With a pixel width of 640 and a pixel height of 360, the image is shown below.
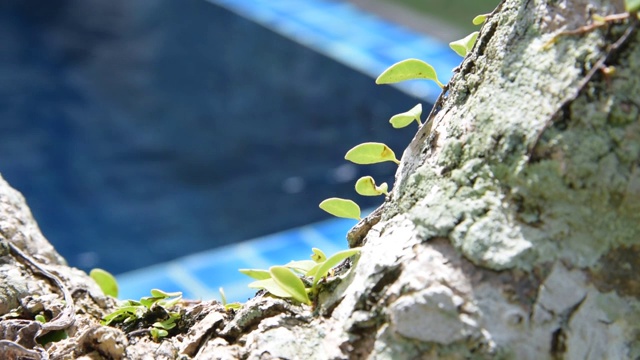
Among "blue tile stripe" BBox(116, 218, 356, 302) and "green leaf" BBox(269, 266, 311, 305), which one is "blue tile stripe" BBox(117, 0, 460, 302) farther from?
"green leaf" BBox(269, 266, 311, 305)

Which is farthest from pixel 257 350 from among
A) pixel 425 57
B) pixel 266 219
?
pixel 425 57

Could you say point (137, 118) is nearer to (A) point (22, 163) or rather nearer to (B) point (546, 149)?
(A) point (22, 163)

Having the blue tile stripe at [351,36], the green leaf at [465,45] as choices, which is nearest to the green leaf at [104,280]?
the green leaf at [465,45]

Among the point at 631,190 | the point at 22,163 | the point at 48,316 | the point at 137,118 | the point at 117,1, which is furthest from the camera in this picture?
the point at 117,1

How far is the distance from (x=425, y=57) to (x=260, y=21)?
181 cm

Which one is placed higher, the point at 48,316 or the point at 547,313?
the point at 48,316

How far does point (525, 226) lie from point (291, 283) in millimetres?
210

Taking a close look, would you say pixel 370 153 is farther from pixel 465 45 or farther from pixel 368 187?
pixel 465 45

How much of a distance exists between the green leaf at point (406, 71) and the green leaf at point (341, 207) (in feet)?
0.40

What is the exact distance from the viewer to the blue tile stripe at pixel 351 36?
5.27m

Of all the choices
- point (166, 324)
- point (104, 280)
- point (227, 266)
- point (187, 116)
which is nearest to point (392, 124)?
point (166, 324)

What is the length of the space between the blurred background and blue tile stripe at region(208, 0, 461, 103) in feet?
0.05

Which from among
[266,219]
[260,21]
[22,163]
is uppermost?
[260,21]

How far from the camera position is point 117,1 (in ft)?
24.8
